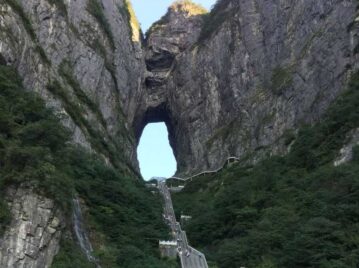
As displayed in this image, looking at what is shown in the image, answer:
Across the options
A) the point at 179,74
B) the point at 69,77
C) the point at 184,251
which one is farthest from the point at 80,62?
the point at 184,251

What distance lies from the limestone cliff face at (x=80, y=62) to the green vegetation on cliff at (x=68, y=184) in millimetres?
7719

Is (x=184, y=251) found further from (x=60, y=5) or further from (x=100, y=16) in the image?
(x=100, y=16)

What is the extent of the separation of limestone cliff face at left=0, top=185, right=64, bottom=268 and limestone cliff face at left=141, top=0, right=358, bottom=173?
29279mm

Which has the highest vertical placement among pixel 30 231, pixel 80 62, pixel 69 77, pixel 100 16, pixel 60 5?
pixel 100 16

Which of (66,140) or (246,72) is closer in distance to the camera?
(66,140)

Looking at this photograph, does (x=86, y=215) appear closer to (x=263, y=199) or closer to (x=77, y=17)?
(x=263, y=199)

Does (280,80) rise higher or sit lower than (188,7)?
lower

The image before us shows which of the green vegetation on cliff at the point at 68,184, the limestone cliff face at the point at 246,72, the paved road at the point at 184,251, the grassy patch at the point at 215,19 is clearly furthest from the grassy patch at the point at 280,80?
the green vegetation on cliff at the point at 68,184

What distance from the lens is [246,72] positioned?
74.4 meters

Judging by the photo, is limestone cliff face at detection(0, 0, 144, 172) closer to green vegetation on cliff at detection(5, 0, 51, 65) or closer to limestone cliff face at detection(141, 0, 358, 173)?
green vegetation on cliff at detection(5, 0, 51, 65)

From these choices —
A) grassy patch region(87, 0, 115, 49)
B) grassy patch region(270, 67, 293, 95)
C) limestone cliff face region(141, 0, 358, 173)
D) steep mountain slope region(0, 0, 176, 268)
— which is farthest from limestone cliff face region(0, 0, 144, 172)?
grassy patch region(270, 67, 293, 95)

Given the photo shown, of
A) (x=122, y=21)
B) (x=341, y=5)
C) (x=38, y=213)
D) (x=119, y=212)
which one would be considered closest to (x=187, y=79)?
(x=122, y=21)

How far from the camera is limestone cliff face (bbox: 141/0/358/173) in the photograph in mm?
54781

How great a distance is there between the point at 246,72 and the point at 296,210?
42.8 meters
